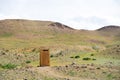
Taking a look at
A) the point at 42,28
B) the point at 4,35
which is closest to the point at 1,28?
the point at 4,35

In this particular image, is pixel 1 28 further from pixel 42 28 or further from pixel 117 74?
pixel 117 74

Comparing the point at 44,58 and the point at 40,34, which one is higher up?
the point at 44,58

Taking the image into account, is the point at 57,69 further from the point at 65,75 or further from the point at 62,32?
the point at 62,32

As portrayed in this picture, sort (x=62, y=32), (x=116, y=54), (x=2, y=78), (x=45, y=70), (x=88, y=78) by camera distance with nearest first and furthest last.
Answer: (x=2, y=78) < (x=88, y=78) < (x=45, y=70) < (x=116, y=54) < (x=62, y=32)

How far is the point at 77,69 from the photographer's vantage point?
26.3m

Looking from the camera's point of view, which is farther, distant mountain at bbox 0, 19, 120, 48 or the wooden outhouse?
distant mountain at bbox 0, 19, 120, 48

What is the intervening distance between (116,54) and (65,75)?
13577 millimetres

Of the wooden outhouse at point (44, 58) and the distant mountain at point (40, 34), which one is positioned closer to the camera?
the wooden outhouse at point (44, 58)

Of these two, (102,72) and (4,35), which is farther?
(4,35)

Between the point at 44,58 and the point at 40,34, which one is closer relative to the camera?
the point at 44,58

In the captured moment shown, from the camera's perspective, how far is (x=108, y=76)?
24203mm

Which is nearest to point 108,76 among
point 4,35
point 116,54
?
point 116,54

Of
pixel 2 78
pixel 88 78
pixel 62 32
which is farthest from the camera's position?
pixel 62 32

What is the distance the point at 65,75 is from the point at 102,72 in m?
2.50
